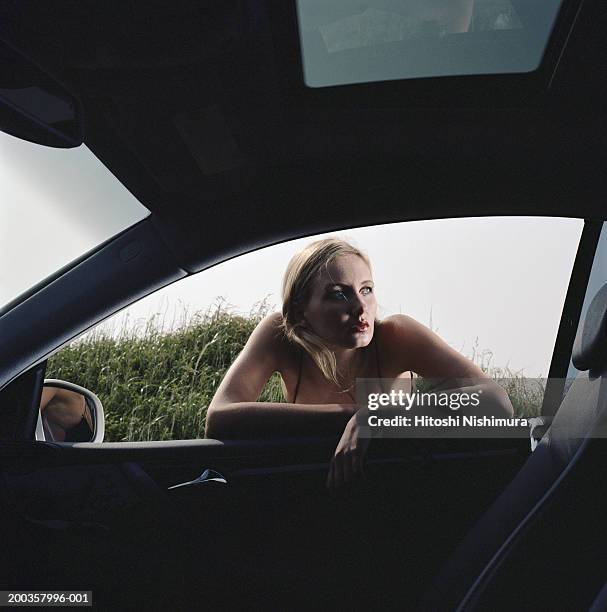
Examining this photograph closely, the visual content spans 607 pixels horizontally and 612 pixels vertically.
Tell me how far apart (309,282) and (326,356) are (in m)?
0.19

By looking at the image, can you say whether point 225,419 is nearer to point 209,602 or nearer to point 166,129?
point 209,602

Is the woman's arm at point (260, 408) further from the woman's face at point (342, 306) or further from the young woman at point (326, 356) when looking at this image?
the woman's face at point (342, 306)

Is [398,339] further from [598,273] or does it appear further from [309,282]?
[598,273]

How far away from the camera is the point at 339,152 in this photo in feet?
5.09

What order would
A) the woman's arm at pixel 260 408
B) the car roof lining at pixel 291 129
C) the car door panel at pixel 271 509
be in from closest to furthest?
the car roof lining at pixel 291 129
the car door panel at pixel 271 509
the woman's arm at pixel 260 408

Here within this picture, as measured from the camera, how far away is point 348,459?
4.92ft

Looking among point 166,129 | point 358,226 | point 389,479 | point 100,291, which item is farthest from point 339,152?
point 389,479

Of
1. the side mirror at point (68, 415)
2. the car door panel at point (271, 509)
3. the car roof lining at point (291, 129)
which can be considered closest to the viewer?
the car roof lining at point (291, 129)

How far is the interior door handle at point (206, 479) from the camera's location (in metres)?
1.57

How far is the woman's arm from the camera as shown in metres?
1.55

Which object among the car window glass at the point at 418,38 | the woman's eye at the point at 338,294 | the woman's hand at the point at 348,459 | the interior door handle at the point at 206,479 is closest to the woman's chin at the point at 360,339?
the woman's eye at the point at 338,294

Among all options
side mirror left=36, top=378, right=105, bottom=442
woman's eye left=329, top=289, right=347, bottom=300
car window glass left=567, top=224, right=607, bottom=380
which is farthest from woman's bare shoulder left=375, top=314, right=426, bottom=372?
side mirror left=36, top=378, right=105, bottom=442

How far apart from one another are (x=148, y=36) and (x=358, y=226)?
671 mm
